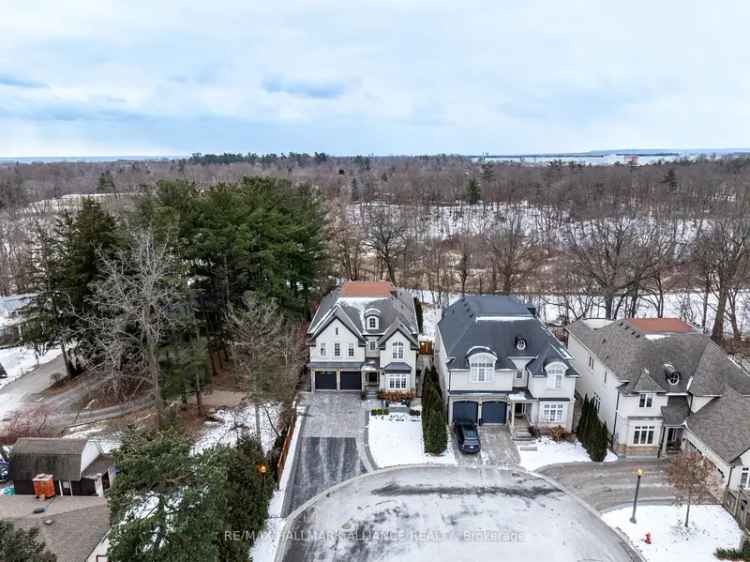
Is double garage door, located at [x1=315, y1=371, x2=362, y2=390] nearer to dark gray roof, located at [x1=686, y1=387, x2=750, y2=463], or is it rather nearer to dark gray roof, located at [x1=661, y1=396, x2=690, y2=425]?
dark gray roof, located at [x1=661, y1=396, x2=690, y2=425]

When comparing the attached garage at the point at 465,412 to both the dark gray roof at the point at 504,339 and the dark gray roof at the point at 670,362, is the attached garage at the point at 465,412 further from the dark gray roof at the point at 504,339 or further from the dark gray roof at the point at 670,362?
the dark gray roof at the point at 670,362

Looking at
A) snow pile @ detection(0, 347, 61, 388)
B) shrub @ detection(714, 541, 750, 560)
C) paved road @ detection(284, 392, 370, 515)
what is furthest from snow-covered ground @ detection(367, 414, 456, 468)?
snow pile @ detection(0, 347, 61, 388)

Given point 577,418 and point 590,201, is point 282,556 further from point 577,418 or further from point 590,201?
point 590,201

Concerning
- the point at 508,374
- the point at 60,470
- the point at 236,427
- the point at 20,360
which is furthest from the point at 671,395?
the point at 20,360

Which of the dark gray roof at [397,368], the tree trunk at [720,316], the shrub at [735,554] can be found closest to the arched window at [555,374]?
the dark gray roof at [397,368]

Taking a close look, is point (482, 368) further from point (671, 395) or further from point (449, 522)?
point (671, 395)

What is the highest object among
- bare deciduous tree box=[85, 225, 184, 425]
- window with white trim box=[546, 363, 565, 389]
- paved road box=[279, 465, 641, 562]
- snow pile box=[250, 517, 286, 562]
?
bare deciduous tree box=[85, 225, 184, 425]
